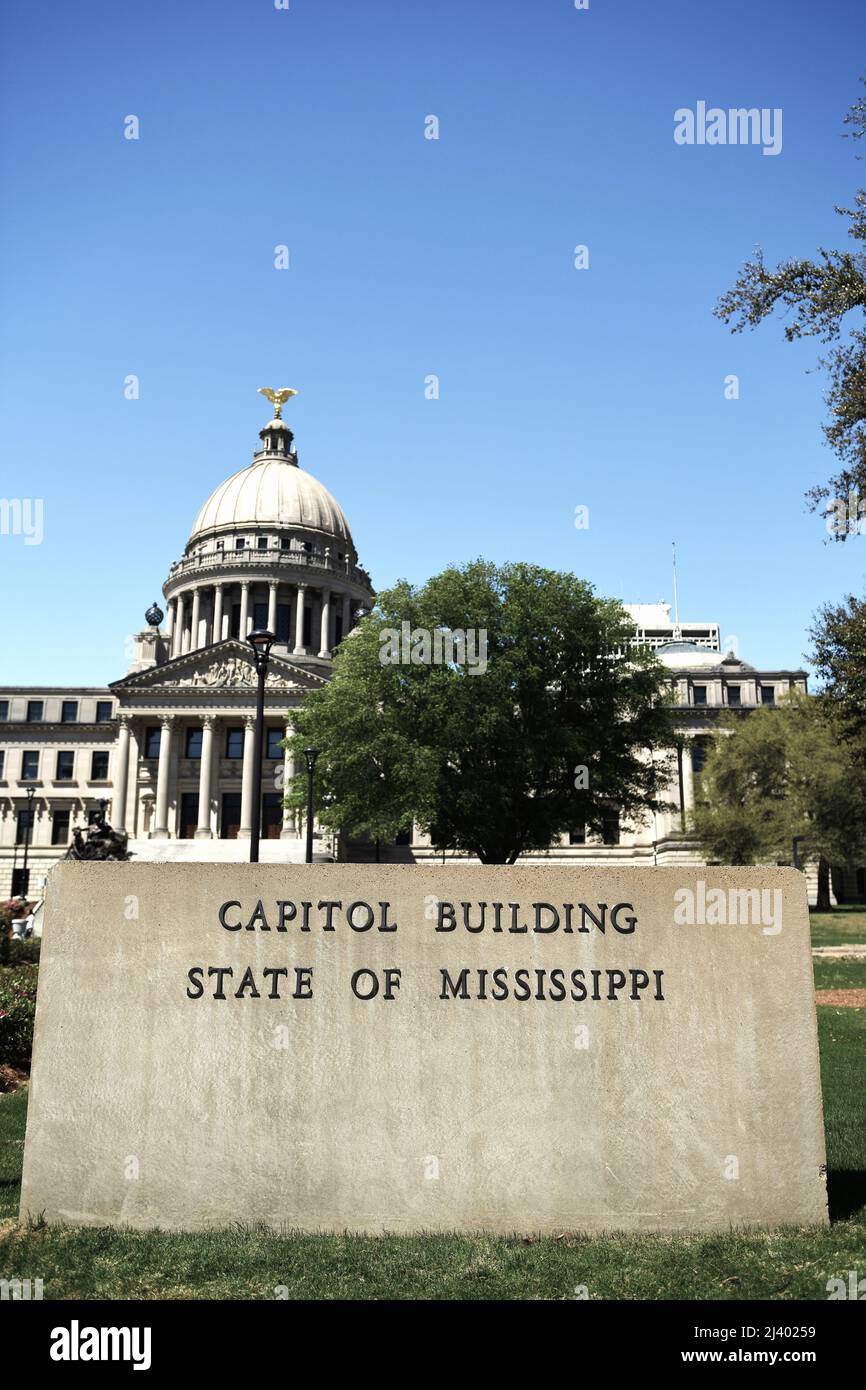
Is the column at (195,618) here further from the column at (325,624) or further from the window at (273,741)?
the window at (273,741)

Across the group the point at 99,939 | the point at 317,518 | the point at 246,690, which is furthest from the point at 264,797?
the point at 99,939

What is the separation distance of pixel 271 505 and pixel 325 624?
14.4 m

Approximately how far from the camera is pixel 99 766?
298 feet

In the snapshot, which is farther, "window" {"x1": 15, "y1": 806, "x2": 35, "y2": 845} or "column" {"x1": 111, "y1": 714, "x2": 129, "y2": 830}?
"window" {"x1": 15, "y1": 806, "x2": 35, "y2": 845}

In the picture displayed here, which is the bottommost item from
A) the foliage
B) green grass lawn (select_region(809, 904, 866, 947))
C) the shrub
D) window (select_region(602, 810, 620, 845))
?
the shrub

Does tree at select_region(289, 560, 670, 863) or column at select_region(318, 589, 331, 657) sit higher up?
column at select_region(318, 589, 331, 657)

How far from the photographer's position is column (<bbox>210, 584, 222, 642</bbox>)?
97.2 m

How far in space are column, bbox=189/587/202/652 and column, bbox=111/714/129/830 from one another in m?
19.5

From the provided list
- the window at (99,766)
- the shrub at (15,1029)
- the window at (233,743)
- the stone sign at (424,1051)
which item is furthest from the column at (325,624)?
the stone sign at (424,1051)

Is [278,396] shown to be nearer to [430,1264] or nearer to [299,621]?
[299,621]

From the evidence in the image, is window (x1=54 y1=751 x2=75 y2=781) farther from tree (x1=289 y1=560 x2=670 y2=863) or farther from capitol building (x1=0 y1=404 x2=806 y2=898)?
tree (x1=289 y1=560 x2=670 y2=863)

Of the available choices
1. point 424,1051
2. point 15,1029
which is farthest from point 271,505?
point 424,1051

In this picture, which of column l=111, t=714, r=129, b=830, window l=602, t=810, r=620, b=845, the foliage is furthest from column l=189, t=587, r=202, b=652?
window l=602, t=810, r=620, b=845
